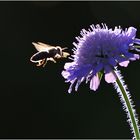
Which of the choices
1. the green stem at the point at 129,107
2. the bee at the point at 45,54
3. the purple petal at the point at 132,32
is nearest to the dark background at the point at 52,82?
the bee at the point at 45,54

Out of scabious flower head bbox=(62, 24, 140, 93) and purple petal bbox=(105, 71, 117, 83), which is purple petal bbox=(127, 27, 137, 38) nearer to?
scabious flower head bbox=(62, 24, 140, 93)

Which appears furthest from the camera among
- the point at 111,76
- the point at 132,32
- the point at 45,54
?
the point at 45,54

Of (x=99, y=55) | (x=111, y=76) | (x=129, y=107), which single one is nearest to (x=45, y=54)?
(x=99, y=55)

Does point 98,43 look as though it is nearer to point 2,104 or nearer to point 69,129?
point 69,129

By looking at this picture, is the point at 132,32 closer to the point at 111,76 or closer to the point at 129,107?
the point at 111,76

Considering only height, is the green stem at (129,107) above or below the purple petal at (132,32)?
below

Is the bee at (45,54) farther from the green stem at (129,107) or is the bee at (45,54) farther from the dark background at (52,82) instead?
the dark background at (52,82)
